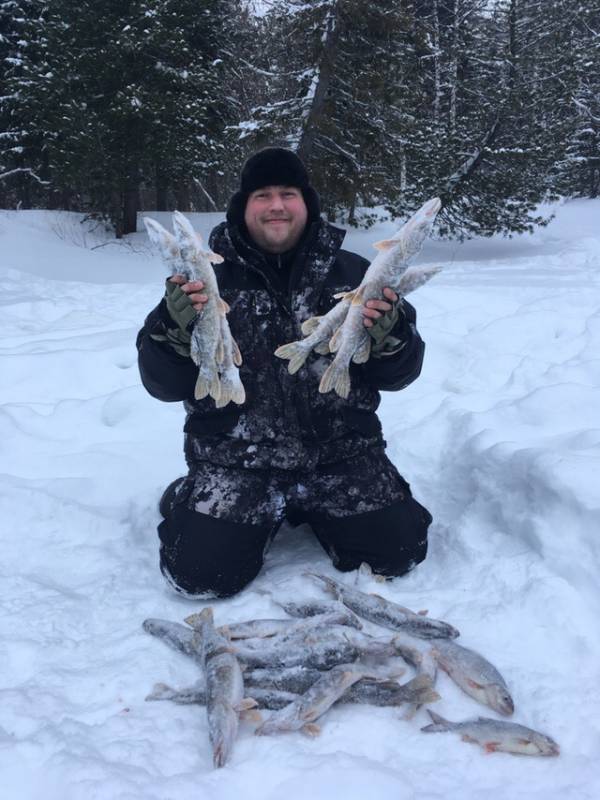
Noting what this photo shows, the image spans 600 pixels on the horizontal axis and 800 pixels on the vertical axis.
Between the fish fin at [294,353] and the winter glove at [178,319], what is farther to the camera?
the fish fin at [294,353]

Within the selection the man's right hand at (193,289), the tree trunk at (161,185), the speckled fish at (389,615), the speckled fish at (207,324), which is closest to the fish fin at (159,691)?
the speckled fish at (389,615)

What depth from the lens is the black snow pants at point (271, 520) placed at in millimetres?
3123

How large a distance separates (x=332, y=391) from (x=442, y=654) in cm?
135

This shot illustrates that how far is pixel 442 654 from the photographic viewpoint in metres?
2.59

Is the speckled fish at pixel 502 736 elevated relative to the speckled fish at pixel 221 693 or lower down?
elevated

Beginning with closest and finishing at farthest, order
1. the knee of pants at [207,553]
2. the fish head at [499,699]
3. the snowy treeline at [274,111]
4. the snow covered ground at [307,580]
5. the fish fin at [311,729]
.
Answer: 1. the snow covered ground at [307,580]
2. the fish fin at [311,729]
3. the fish head at [499,699]
4. the knee of pants at [207,553]
5. the snowy treeline at [274,111]

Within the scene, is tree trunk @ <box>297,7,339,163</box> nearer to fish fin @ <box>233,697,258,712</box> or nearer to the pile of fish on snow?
the pile of fish on snow

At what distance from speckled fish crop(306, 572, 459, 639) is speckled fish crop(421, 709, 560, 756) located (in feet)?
1.51

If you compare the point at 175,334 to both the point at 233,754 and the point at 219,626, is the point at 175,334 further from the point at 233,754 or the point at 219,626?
the point at 233,754

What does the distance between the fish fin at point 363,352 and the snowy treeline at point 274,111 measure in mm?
10897

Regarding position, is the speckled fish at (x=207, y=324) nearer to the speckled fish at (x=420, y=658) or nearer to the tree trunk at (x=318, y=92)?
the speckled fish at (x=420, y=658)

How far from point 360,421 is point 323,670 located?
1298mm

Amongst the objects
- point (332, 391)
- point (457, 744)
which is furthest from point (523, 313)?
point (457, 744)

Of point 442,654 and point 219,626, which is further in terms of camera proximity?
point 219,626
